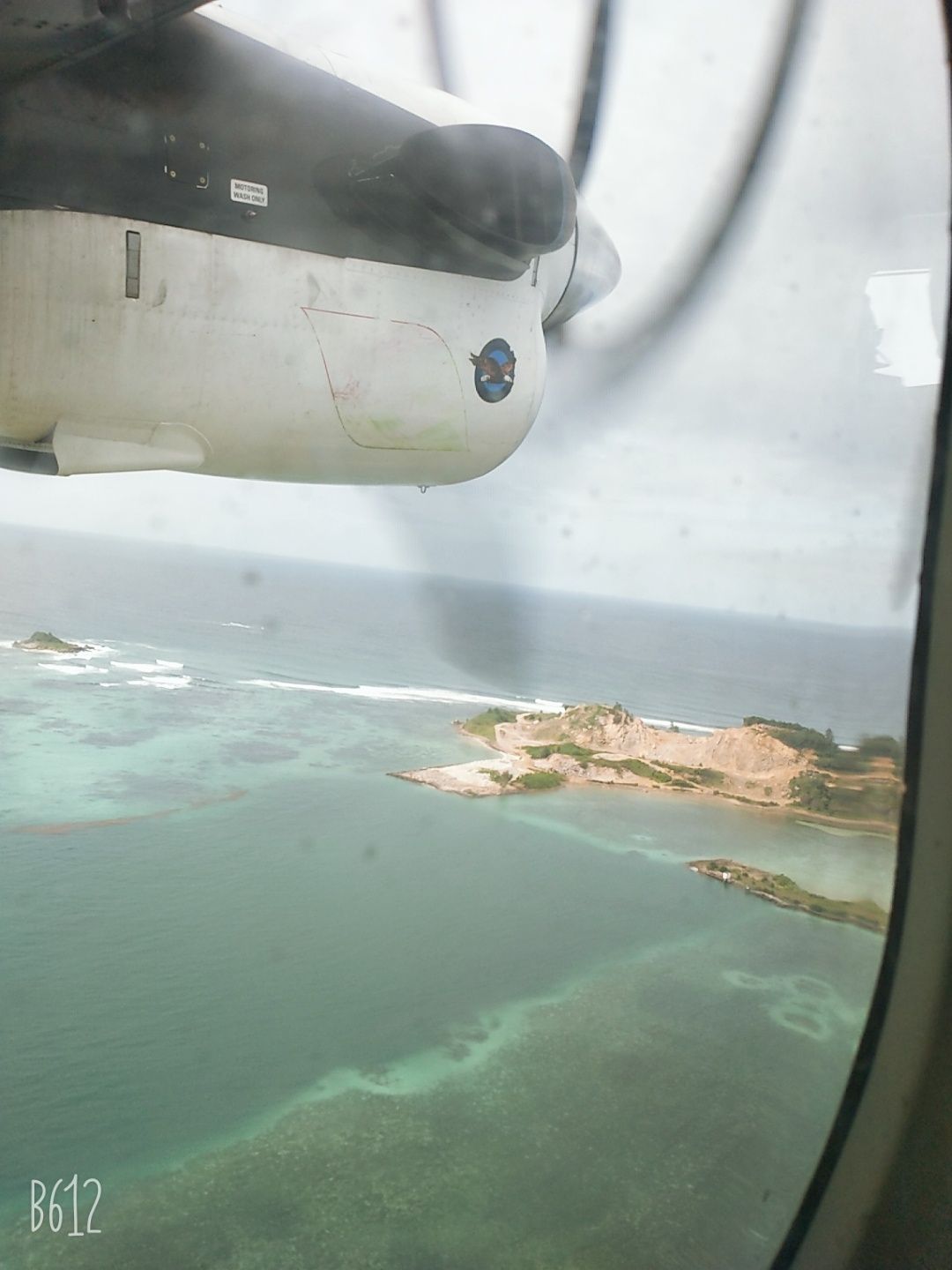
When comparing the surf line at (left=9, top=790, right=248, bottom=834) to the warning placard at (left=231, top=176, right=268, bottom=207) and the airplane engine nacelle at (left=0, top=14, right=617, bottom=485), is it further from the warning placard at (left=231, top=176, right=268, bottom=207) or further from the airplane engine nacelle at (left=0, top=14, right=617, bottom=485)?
the warning placard at (left=231, top=176, right=268, bottom=207)

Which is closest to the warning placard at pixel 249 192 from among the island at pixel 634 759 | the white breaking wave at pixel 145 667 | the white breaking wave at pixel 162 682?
the island at pixel 634 759

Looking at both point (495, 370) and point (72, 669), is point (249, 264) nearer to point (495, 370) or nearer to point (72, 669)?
point (495, 370)

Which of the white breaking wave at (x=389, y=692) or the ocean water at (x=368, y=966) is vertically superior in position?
the white breaking wave at (x=389, y=692)

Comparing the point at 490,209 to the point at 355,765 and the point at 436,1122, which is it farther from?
the point at 355,765

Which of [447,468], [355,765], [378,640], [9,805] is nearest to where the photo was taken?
[447,468]

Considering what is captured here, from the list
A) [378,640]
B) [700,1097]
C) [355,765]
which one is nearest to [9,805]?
[355,765]

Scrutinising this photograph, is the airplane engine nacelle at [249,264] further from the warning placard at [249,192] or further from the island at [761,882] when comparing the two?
the island at [761,882]
